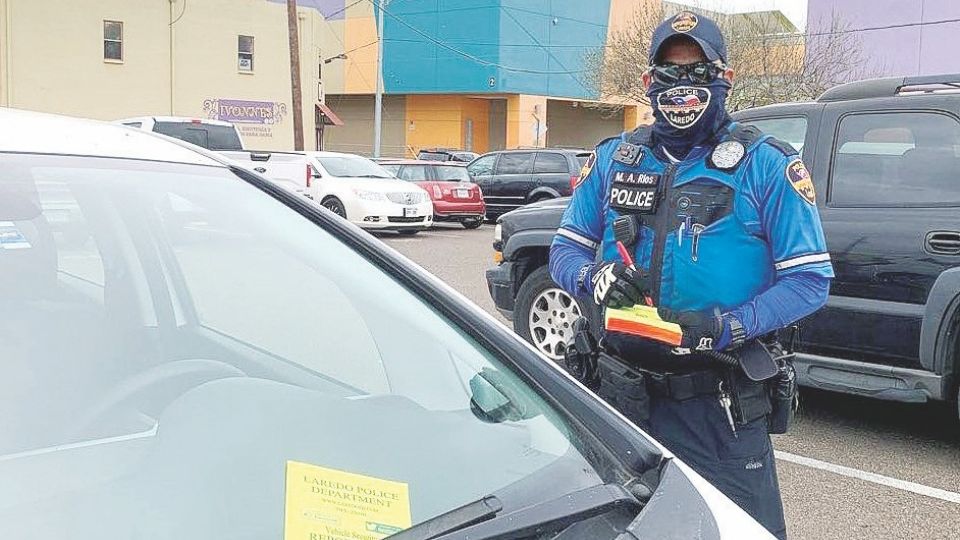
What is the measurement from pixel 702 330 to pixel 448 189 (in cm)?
1657

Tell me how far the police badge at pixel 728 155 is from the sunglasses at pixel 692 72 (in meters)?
0.18

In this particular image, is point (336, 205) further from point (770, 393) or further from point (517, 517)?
point (517, 517)

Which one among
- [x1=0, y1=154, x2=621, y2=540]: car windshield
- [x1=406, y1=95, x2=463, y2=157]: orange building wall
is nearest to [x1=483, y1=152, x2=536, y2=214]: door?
[x1=0, y1=154, x2=621, y2=540]: car windshield

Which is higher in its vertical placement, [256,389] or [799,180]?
[799,180]

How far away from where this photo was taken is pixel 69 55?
27.8 metres

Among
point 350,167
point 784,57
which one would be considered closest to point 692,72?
point 350,167

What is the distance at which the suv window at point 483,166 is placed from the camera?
20234 mm

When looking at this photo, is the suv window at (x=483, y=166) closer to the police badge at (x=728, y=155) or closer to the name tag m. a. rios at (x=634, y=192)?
the name tag m. a. rios at (x=634, y=192)

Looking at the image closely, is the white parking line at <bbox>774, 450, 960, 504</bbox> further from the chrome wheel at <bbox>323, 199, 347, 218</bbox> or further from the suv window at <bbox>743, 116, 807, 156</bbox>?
the chrome wheel at <bbox>323, 199, 347, 218</bbox>

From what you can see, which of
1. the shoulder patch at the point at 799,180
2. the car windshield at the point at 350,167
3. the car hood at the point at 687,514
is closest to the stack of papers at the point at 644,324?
the shoulder patch at the point at 799,180

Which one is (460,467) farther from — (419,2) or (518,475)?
(419,2)

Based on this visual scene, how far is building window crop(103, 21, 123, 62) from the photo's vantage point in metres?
28.8

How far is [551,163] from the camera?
1873cm

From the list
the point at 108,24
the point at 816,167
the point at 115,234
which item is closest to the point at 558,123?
the point at 108,24
